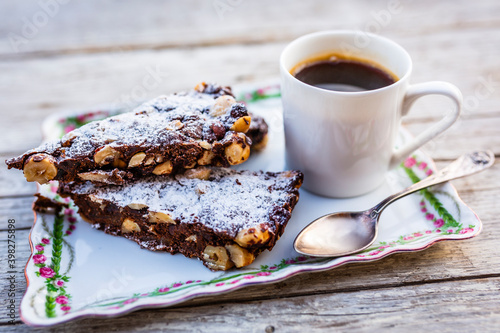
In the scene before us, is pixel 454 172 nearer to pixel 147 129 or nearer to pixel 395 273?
pixel 395 273

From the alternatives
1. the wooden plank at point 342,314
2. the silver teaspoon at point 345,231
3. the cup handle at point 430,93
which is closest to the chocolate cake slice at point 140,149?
the silver teaspoon at point 345,231

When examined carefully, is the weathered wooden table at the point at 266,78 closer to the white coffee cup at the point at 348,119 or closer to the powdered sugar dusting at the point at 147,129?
the white coffee cup at the point at 348,119

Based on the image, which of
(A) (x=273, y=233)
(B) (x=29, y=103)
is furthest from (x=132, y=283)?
(B) (x=29, y=103)

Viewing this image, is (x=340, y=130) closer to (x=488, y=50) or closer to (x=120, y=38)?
→ (x=488, y=50)

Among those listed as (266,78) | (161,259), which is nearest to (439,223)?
(161,259)

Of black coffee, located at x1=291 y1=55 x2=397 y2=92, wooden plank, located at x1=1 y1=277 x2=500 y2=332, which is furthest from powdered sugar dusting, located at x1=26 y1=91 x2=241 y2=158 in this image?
wooden plank, located at x1=1 y1=277 x2=500 y2=332

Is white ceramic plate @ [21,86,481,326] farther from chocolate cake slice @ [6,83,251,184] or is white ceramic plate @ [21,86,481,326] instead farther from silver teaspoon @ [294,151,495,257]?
chocolate cake slice @ [6,83,251,184]
